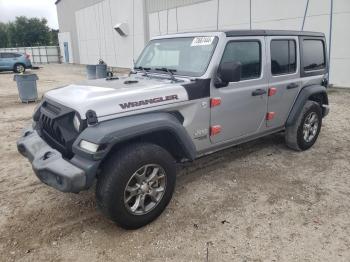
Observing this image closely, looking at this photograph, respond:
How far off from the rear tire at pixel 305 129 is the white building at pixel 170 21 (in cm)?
693

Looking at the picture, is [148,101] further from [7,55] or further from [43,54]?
[43,54]

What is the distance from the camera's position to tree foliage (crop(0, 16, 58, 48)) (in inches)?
2243

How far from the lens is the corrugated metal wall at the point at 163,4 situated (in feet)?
57.4

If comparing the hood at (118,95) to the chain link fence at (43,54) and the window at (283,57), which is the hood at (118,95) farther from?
the chain link fence at (43,54)

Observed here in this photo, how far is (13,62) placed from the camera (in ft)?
73.4

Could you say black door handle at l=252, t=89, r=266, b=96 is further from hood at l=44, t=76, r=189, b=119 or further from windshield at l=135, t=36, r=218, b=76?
hood at l=44, t=76, r=189, b=119

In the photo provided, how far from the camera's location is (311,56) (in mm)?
5293

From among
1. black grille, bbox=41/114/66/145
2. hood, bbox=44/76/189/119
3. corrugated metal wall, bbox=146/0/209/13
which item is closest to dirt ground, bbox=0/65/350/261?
black grille, bbox=41/114/66/145

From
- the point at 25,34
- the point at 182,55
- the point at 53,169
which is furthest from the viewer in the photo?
the point at 25,34

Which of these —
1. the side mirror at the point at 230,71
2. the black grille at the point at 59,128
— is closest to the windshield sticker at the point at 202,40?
the side mirror at the point at 230,71

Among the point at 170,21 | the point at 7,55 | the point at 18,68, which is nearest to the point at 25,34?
the point at 7,55

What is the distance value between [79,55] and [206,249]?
3396 centimetres

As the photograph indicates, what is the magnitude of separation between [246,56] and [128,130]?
208cm

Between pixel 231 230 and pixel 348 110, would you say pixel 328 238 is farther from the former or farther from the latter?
→ pixel 348 110
